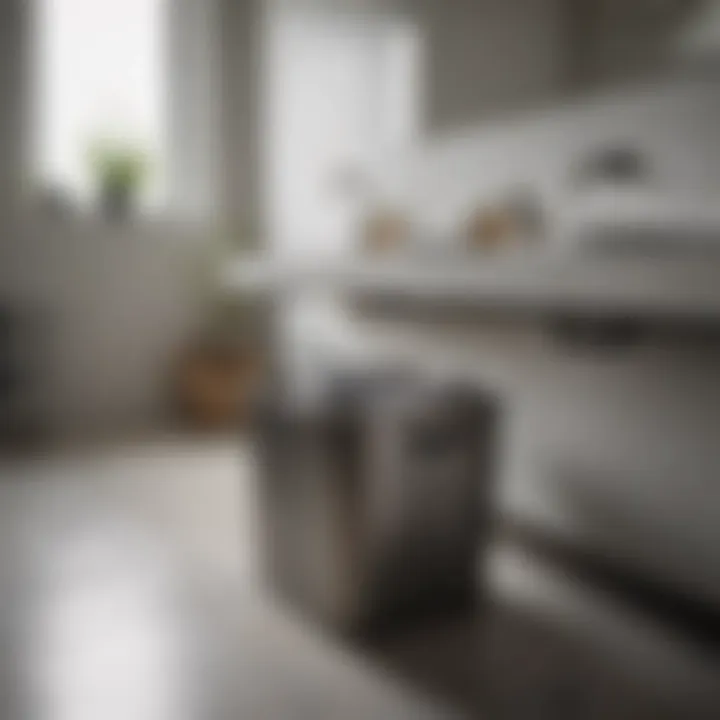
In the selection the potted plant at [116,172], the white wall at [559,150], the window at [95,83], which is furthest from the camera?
the potted plant at [116,172]

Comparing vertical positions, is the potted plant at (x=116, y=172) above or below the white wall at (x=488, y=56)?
below

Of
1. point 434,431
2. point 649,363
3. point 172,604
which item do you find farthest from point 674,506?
point 172,604

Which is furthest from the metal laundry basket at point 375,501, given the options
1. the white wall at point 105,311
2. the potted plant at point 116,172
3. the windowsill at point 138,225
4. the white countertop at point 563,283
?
the potted plant at point 116,172

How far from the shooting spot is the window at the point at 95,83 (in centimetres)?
122

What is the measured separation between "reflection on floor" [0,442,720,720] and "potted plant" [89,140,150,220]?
1.03 meters

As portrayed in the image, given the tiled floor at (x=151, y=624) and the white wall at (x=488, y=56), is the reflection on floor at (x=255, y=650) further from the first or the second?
the white wall at (x=488, y=56)

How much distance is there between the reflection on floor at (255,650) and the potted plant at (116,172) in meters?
1.03

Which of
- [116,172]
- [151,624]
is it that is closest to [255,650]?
[151,624]

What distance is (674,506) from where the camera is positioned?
3.18 ft

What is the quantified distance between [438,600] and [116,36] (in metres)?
0.97

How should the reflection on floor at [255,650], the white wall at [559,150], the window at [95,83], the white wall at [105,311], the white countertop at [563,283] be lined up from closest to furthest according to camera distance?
1. the white countertop at [563,283]
2. the reflection on floor at [255,650]
3. the white wall at [559,150]
4. the window at [95,83]
5. the white wall at [105,311]

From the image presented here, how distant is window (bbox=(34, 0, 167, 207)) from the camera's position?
1218 mm

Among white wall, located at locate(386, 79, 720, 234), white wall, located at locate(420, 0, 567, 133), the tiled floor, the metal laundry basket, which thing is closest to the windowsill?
the tiled floor

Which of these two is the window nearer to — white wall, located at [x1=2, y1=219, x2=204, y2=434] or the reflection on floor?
white wall, located at [x1=2, y1=219, x2=204, y2=434]
